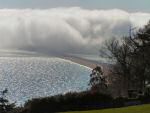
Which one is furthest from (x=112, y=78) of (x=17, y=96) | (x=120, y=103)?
(x=120, y=103)

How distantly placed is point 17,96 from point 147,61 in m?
35.3

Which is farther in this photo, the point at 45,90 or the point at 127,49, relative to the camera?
the point at 45,90

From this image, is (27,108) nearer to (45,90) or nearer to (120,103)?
(120,103)

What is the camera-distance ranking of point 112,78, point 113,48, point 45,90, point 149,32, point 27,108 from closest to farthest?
1. point 27,108
2. point 149,32
3. point 113,48
4. point 112,78
5. point 45,90

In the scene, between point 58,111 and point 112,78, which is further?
point 112,78

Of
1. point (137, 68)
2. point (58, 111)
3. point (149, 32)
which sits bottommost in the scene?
point (58, 111)

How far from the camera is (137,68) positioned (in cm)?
9719

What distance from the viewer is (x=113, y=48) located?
4122 inches

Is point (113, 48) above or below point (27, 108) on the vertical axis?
above

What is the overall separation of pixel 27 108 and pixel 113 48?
46.6m

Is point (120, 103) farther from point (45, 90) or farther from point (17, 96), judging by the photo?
point (45, 90)

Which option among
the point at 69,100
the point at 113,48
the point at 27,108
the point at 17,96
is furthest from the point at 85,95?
the point at 17,96

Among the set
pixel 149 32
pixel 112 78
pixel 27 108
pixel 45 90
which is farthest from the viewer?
pixel 45 90

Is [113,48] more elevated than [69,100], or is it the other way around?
[113,48]
